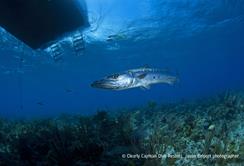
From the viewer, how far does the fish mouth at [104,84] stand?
4.17m

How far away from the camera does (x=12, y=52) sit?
31047 millimetres

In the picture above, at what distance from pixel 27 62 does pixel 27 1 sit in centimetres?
2738

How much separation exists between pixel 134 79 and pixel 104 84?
2.05 feet

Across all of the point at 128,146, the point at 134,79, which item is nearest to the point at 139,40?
the point at 128,146

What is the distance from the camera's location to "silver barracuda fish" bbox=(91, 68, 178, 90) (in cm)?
431

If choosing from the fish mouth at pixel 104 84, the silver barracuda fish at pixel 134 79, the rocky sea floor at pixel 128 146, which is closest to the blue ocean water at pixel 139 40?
the rocky sea floor at pixel 128 146

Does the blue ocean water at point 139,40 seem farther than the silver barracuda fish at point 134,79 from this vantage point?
Yes

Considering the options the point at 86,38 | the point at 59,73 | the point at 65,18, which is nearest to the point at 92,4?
the point at 65,18

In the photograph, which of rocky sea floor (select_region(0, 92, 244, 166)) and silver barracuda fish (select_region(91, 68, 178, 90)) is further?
rocky sea floor (select_region(0, 92, 244, 166))

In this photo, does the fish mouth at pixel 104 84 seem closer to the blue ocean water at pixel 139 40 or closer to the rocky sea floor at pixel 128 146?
the rocky sea floor at pixel 128 146

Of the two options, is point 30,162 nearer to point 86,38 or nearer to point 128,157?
point 128,157

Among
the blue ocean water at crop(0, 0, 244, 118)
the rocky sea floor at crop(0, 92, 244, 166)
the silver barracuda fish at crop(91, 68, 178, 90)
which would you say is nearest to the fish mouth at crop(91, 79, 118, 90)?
the silver barracuda fish at crop(91, 68, 178, 90)

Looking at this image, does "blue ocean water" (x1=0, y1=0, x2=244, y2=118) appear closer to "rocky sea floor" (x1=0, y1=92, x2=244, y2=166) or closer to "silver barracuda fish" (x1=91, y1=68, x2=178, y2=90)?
"rocky sea floor" (x1=0, y1=92, x2=244, y2=166)

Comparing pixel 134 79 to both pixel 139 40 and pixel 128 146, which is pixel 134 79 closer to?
pixel 128 146
